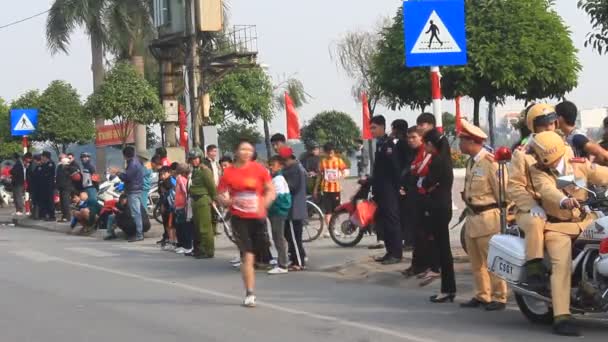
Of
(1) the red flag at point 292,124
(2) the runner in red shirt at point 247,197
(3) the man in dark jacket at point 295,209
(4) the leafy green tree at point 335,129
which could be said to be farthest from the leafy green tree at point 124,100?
(4) the leafy green tree at point 335,129

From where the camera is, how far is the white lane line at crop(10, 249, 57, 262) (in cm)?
1766

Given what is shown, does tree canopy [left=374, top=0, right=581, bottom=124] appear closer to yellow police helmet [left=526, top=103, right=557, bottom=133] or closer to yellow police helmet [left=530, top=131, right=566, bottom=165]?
yellow police helmet [left=526, top=103, right=557, bottom=133]

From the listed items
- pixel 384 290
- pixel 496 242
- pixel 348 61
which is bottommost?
pixel 384 290

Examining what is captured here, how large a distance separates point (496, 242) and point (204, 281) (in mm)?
5342

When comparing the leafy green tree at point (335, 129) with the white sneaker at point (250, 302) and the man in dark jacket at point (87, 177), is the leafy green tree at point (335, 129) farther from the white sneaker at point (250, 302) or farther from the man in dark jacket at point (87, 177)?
the white sneaker at point (250, 302)

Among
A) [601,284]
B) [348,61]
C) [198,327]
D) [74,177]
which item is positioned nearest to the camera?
[601,284]

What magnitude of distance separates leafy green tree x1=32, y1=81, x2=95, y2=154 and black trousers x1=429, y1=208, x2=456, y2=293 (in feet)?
98.1

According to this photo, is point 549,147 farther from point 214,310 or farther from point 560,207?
point 214,310

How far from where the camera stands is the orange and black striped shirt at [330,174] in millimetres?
20219

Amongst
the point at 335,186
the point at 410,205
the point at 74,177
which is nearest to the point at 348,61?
the point at 74,177

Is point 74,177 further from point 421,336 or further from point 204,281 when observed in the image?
point 421,336

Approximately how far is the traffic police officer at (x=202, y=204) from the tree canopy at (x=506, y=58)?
15.0 meters

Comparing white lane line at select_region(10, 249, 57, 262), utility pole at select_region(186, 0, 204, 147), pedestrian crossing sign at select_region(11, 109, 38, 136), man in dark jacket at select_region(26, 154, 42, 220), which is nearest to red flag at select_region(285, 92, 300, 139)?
utility pole at select_region(186, 0, 204, 147)

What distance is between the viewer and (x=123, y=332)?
9.62 metres
